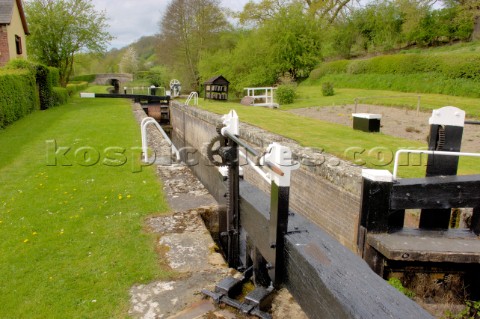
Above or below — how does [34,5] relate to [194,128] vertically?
above

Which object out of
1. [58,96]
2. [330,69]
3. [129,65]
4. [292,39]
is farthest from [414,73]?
[129,65]

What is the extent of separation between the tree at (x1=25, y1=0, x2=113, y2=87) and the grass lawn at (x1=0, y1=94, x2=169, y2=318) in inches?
900

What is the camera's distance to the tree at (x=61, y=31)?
87.1 ft


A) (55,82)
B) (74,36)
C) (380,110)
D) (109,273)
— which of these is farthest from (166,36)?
(109,273)

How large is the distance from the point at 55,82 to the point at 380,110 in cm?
1962

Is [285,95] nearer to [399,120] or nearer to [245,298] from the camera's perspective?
[399,120]

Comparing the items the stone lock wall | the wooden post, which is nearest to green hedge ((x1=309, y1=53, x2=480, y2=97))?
the stone lock wall

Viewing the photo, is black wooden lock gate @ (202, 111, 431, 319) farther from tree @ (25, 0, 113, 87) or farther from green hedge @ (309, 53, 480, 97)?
tree @ (25, 0, 113, 87)

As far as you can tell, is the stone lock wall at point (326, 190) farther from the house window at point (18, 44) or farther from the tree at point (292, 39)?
the tree at point (292, 39)

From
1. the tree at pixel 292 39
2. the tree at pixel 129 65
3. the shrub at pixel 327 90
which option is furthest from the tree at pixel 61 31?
the tree at pixel 129 65

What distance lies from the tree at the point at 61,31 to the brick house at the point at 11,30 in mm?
2712

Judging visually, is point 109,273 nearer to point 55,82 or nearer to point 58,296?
point 58,296

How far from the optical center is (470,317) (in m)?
3.47

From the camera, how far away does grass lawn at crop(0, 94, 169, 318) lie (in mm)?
2656
